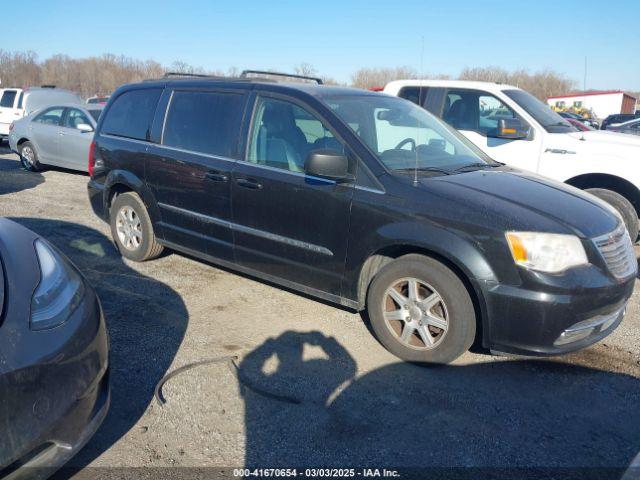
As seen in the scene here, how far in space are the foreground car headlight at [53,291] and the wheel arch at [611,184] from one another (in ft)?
18.6

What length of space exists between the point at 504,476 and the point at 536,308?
39.7 inches

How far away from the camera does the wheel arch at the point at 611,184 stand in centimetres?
606

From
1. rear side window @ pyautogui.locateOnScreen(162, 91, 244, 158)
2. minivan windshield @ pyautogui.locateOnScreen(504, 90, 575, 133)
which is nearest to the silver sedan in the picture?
rear side window @ pyautogui.locateOnScreen(162, 91, 244, 158)

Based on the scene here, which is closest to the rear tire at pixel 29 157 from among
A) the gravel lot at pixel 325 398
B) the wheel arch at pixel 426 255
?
the gravel lot at pixel 325 398

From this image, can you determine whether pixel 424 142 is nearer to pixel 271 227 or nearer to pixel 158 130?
pixel 271 227

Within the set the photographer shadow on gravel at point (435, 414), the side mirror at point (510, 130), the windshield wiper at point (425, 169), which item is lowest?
the photographer shadow on gravel at point (435, 414)

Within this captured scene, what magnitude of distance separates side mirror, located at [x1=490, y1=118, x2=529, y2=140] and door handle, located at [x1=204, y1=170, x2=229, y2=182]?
141 inches

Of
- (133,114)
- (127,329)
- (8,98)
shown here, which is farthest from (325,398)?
(8,98)

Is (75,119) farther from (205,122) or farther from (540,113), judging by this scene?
(540,113)

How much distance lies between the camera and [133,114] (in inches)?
212

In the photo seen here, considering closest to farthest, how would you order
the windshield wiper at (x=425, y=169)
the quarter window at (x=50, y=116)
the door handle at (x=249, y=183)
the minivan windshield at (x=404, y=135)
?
the windshield wiper at (x=425, y=169) < the minivan windshield at (x=404, y=135) < the door handle at (x=249, y=183) < the quarter window at (x=50, y=116)

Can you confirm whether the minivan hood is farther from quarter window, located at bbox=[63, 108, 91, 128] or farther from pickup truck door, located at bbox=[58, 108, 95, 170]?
quarter window, located at bbox=[63, 108, 91, 128]

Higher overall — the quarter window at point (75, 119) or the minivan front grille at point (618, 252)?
the quarter window at point (75, 119)

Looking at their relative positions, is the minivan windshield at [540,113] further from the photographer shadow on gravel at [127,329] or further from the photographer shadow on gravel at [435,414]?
the photographer shadow on gravel at [127,329]
